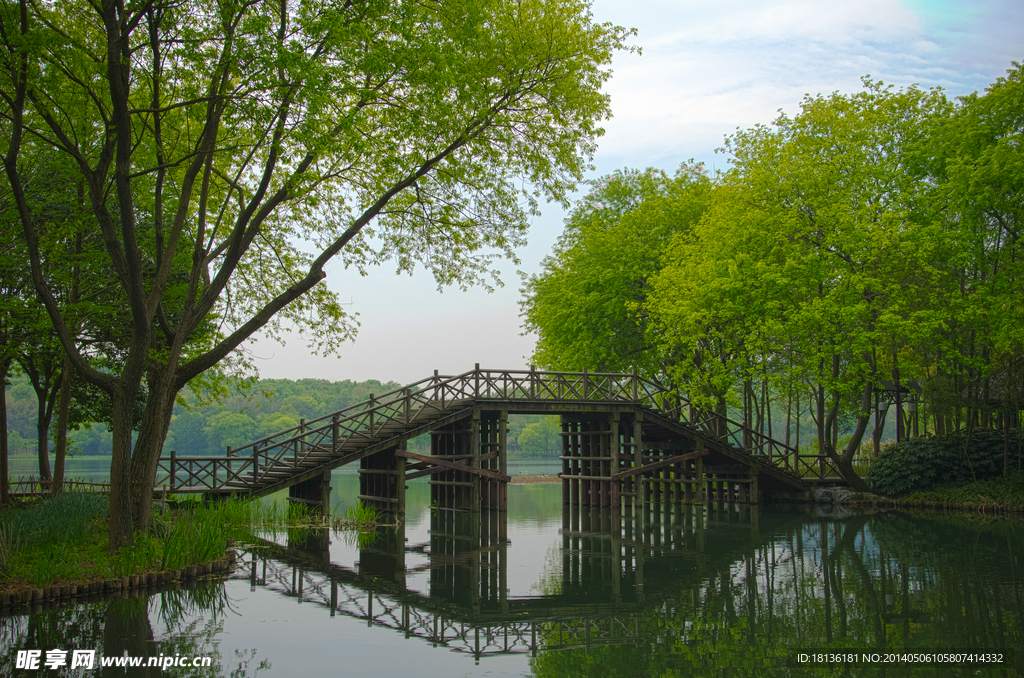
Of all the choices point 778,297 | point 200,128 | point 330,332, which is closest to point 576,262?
point 778,297

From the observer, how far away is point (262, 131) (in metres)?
14.6

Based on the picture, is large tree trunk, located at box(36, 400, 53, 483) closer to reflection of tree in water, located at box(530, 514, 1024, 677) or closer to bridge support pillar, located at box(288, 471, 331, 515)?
bridge support pillar, located at box(288, 471, 331, 515)

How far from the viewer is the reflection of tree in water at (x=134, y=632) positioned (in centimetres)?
898

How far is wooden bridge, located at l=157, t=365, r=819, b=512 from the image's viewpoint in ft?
75.4

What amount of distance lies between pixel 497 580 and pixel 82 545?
7.28 meters

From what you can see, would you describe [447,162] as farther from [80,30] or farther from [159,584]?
[159,584]

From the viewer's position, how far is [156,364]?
14.4 metres

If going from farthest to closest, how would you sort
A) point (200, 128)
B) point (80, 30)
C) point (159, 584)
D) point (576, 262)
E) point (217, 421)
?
point (217, 421)
point (576, 262)
point (200, 128)
point (80, 30)
point (159, 584)

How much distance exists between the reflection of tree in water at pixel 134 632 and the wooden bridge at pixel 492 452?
876 cm

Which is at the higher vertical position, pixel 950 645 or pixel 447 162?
pixel 447 162

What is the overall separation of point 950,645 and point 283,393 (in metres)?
103

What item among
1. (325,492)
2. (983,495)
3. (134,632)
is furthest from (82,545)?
(983,495)

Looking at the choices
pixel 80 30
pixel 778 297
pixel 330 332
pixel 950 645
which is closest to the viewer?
pixel 950 645

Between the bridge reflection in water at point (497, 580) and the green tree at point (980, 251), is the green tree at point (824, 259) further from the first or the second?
the bridge reflection in water at point (497, 580)
